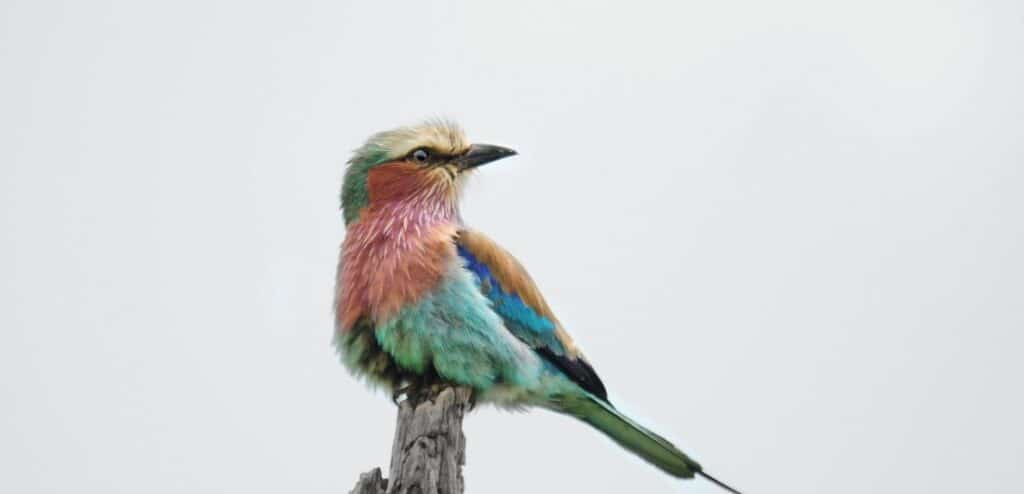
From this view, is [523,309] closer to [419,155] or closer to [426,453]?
[419,155]

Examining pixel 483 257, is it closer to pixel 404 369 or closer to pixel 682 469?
pixel 404 369

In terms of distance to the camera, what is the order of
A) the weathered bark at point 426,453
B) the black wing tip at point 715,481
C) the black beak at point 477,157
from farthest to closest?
the black beak at point 477,157 → the black wing tip at point 715,481 → the weathered bark at point 426,453

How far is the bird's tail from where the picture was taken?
6.71 m

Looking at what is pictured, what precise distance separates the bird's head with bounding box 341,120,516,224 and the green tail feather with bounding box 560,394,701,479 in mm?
1293

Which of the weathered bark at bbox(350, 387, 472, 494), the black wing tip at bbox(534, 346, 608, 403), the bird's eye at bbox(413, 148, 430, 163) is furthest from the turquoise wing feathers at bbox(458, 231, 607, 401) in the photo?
the weathered bark at bbox(350, 387, 472, 494)

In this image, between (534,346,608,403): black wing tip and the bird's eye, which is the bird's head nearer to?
the bird's eye

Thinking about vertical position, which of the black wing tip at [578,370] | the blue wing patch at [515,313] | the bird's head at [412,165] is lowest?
the black wing tip at [578,370]

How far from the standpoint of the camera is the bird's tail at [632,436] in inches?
264

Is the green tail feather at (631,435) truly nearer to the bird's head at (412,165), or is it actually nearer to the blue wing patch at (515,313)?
the blue wing patch at (515,313)

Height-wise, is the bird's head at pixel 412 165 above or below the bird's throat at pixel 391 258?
above

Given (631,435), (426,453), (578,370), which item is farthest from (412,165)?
(426,453)

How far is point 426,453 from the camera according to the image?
493 centimetres

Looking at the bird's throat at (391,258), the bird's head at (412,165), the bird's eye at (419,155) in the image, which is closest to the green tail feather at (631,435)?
the bird's throat at (391,258)

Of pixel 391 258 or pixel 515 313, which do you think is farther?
pixel 515 313
